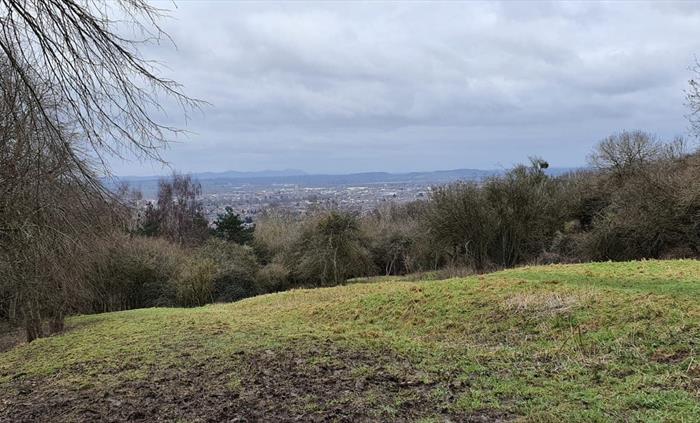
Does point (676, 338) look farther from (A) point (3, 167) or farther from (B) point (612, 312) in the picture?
(A) point (3, 167)

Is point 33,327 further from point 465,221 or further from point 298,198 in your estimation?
point 298,198

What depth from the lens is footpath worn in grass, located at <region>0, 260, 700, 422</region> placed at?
4.58 meters

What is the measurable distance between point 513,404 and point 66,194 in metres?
5.04

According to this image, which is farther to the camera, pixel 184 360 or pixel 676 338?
pixel 184 360

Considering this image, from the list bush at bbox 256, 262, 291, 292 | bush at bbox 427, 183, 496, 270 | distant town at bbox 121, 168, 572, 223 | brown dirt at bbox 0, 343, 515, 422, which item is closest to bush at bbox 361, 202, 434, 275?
distant town at bbox 121, 168, 572, 223

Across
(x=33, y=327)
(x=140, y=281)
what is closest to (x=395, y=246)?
(x=140, y=281)

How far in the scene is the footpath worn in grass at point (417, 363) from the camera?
4.58m

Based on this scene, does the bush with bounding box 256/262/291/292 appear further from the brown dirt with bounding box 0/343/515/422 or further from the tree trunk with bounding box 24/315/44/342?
the brown dirt with bounding box 0/343/515/422

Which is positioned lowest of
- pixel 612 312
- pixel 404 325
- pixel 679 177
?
pixel 404 325

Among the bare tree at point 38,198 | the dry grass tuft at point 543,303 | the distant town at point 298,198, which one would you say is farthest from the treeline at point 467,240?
the dry grass tuft at point 543,303

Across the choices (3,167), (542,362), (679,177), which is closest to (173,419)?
(542,362)

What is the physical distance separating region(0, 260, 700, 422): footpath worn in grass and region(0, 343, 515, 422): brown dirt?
2 centimetres

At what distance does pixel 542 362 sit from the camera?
5934mm

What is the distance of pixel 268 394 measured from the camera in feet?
17.7
